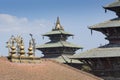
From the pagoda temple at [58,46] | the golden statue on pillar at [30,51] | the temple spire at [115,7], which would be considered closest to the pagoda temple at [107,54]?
the temple spire at [115,7]

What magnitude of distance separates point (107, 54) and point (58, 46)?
23521 millimetres

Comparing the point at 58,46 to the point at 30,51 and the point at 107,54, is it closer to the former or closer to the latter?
the point at 107,54

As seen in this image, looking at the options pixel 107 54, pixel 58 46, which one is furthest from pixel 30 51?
pixel 58 46

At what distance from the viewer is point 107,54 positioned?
141ft

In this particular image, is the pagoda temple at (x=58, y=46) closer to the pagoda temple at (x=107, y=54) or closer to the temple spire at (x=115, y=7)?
the temple spire at (x=115, y=7)

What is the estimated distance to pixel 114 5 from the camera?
46.7 meters

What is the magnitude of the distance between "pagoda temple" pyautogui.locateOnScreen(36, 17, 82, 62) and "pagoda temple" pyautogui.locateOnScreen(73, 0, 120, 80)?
18966 mm

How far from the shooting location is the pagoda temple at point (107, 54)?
42688 mm

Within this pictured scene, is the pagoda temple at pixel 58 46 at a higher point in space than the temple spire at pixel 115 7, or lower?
lower

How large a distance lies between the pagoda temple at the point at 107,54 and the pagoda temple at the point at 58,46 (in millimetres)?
18966

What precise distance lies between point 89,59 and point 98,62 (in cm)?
96

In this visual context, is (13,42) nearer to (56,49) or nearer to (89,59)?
(89,59)

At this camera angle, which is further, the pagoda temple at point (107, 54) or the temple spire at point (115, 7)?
the temple spire at point (115, 7)

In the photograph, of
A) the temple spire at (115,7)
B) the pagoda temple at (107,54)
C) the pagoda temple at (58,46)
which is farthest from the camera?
the pagoda temple at (58,46)
